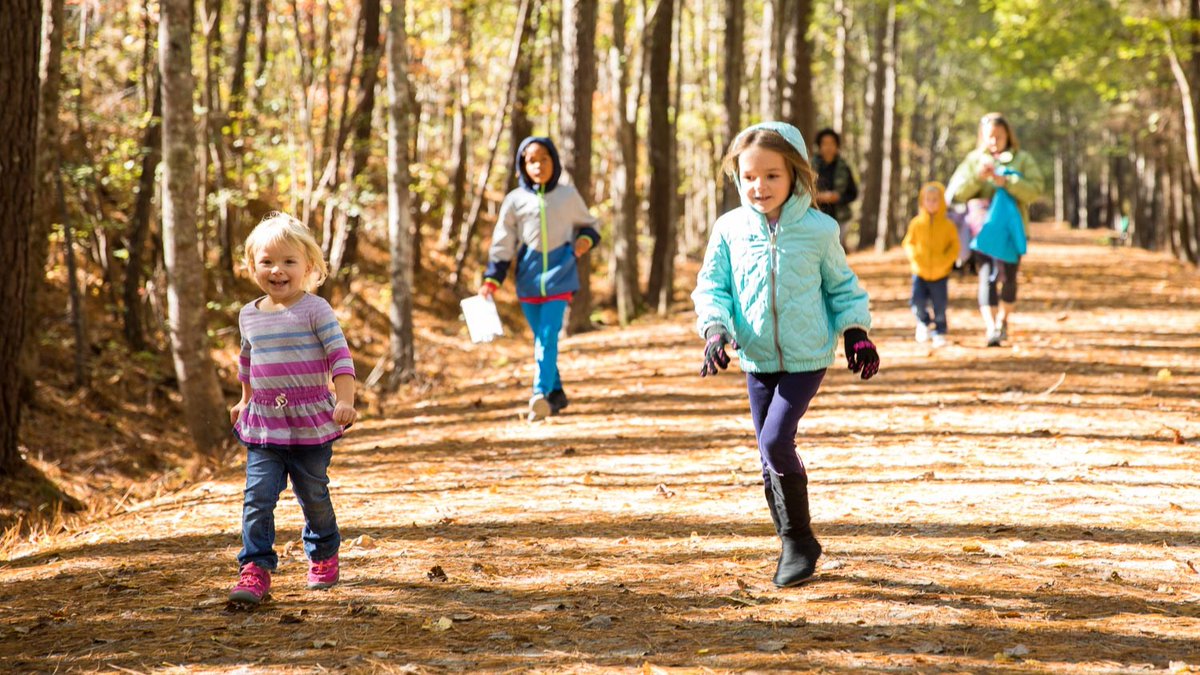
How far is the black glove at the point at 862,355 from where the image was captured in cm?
439

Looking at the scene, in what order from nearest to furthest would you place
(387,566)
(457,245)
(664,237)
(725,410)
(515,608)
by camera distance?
(515,608) < (387,566) < (725,410) < (664,237) < (457,245)

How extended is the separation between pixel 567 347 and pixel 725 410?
16.3 ft

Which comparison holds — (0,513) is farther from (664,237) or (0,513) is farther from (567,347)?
(664,237)

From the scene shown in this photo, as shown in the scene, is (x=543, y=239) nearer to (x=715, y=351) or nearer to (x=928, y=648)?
(x=715, y=351)

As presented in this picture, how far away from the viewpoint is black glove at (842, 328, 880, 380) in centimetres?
439

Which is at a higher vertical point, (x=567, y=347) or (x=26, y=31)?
(x=26, y=31)

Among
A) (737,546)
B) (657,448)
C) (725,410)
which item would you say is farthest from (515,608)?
(725,410)

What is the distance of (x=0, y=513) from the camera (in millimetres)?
8531

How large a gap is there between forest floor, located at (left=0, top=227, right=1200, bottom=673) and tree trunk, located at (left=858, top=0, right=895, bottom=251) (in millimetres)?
21918

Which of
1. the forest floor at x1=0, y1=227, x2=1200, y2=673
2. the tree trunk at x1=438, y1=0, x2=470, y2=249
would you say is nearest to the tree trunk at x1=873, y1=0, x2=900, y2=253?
the tree trunk at x1=438, y1=0, x2=470, y2=249

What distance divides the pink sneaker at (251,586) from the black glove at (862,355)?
8.23 ft

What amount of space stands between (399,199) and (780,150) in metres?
8.06

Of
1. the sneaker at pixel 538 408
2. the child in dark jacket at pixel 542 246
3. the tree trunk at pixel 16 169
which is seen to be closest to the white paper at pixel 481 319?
the child in dark jacket at pixel 542 246

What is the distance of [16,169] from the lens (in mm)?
8578
